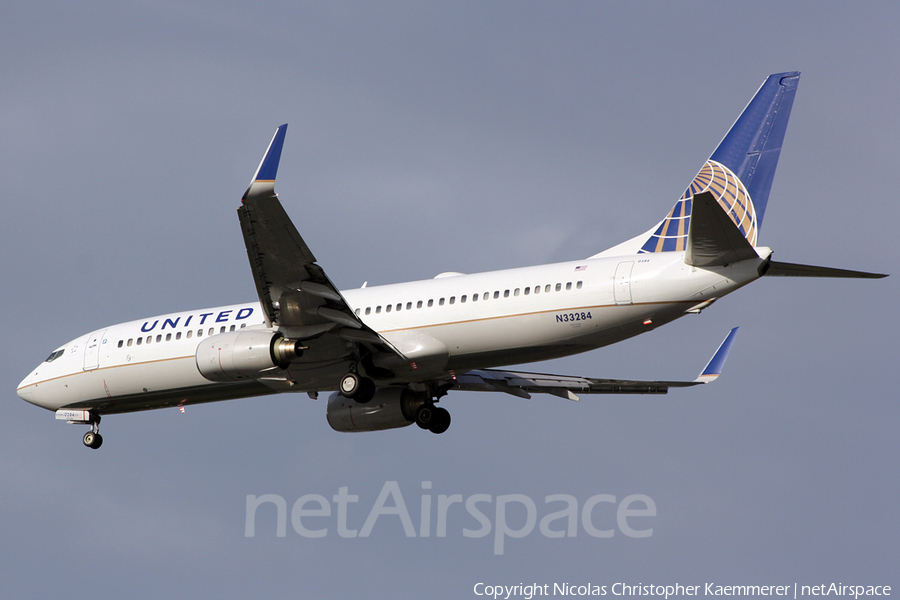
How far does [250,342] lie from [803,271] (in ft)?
39.6

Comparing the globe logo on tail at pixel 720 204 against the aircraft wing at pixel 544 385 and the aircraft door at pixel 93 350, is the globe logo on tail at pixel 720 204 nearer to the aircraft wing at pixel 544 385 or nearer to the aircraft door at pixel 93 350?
the aircraft wing at pixel 544 385

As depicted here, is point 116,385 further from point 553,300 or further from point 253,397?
point 553,300

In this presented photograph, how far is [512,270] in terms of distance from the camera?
1014 inches

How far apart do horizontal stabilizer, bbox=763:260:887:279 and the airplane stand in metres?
0.03

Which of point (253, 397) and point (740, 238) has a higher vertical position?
point (740, 238)

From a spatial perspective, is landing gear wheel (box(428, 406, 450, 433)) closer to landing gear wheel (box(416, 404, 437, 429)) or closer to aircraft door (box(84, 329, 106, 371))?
landing gear wheel (box(416, 404, 437, 429))

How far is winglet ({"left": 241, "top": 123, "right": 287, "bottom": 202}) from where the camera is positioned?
21688mm

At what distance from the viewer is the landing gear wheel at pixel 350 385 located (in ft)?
85.9

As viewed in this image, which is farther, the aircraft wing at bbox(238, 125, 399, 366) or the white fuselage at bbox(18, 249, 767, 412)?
the white fuselage at bbox(18, 249, 767, 412)

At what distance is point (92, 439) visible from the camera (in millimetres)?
30406

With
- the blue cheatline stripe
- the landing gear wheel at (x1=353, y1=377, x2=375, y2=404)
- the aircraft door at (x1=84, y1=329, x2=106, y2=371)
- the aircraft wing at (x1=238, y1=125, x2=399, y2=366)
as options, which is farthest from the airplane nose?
the blue cheatline stripe

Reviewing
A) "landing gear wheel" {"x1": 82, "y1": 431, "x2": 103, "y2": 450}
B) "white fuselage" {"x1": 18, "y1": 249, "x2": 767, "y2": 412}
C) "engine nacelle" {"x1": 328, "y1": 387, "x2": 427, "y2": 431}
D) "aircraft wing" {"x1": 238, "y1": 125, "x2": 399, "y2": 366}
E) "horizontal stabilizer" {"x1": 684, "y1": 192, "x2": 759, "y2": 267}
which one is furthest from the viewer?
"landing gear wheel" {"x1": 82, "y1": 431, "x2": 103, "y2": 450}

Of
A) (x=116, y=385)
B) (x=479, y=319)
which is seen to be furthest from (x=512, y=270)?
(x=116, y=385)

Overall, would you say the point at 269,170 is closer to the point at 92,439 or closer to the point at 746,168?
the point at 746,168
